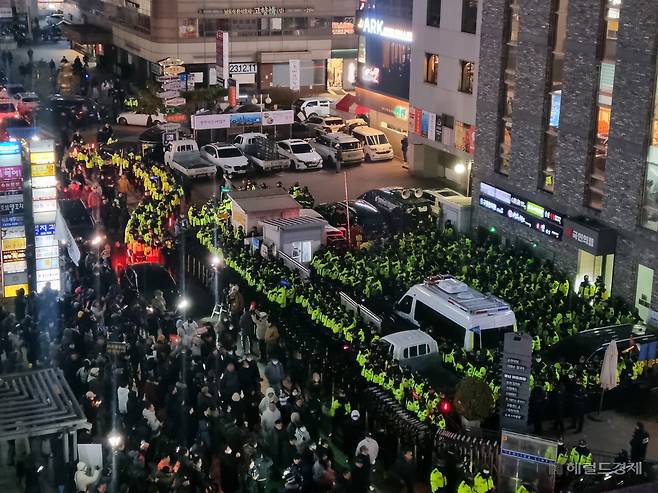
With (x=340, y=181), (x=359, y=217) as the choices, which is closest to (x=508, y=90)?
(x=359, y=217)

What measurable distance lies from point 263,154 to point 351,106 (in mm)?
8525

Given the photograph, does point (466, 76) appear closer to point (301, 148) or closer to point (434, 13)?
point (434, 13)

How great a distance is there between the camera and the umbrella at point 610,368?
18344 millimetres

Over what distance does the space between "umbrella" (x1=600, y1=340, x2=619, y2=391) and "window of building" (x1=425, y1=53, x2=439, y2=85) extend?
65.5 feet

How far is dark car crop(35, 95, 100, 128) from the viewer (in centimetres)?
4653

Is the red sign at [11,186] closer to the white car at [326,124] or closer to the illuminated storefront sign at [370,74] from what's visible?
the white car at [326,124]

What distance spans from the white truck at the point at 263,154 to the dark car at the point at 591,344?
20540mm

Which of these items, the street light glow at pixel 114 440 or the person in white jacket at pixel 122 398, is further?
the person in white jacket at pixel 122 398

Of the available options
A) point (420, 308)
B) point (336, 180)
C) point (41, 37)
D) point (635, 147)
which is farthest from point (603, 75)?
point (41, 37)

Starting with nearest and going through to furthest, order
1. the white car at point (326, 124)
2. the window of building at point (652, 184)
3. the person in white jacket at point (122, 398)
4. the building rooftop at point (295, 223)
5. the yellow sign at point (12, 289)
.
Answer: the person in white jacket at point (122, 398) → the window of building at point (652, 184) → the yellow sign at point (12, 289) → the building rooftop at point (295, 223) → the white car at point (326, 124)

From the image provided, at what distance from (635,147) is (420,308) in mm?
6042

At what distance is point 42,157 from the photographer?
23203 millimetres

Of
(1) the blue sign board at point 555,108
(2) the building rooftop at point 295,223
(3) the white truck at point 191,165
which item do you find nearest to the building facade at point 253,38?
(3) the white truck at point 191,165

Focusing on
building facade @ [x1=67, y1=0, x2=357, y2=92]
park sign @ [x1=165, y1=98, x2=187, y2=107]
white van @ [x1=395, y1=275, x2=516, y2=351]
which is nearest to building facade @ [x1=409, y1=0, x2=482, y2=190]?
park sign @ [x1=165, y1=98, x2=187, y2=107]
